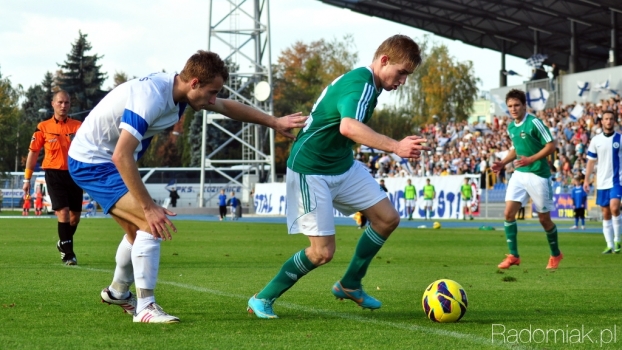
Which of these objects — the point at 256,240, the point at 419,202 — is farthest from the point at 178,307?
the point at 419,202

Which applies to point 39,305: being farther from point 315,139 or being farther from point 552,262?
point 552,262

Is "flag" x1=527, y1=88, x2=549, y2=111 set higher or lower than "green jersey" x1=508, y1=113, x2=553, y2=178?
higher

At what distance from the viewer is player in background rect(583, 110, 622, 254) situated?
15.6m

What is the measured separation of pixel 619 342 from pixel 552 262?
280 inches

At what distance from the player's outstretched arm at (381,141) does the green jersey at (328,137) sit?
425mm

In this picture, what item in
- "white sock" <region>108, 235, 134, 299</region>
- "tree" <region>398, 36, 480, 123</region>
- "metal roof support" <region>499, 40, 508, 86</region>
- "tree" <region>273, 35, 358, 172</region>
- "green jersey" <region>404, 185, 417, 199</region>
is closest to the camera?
"white sock" <region>108, 235, 134, 299</region>

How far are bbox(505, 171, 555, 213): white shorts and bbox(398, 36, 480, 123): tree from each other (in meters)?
62.5

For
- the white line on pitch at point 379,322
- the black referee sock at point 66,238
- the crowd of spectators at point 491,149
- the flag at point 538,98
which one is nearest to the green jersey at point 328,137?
the white line on pitch at point 379,322

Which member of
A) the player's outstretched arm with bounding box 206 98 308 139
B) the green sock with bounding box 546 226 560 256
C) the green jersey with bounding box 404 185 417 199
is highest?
the player's outstretched arm with bounding box 206 98 308 139

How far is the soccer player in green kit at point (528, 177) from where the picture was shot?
40.9ft

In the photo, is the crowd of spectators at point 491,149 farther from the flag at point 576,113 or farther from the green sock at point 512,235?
the green sock at point 512,235

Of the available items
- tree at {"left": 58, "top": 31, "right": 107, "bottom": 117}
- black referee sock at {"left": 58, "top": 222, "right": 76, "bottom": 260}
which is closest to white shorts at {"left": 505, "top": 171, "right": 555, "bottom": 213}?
black referee sock at {"left": 58, "top": 222, "right": 76, "bottom": 260}

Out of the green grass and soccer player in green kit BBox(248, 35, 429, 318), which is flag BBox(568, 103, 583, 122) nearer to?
the green grass

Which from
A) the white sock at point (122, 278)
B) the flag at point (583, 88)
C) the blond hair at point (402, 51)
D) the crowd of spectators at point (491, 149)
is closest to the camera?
the blond hair at point (402, 51)
